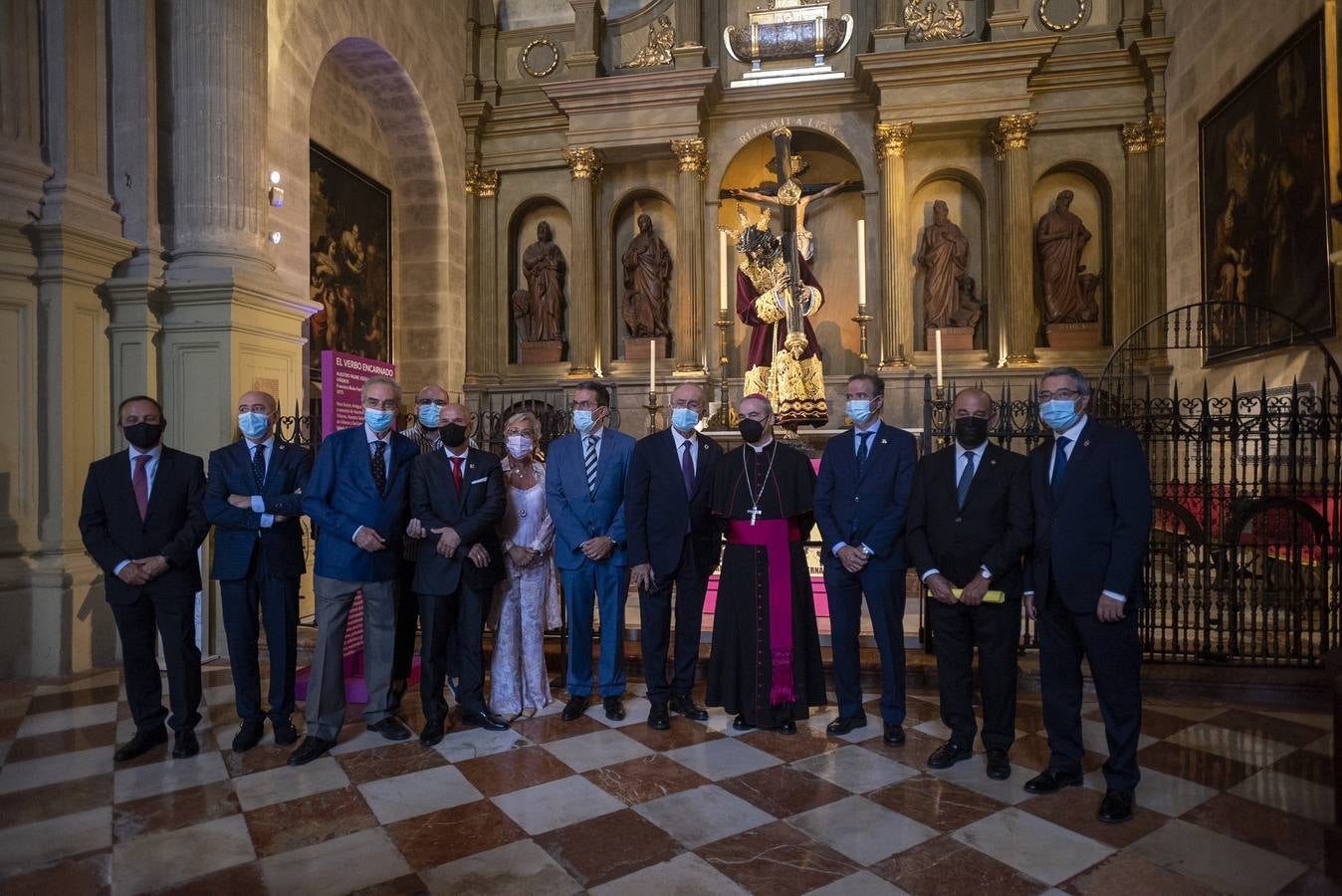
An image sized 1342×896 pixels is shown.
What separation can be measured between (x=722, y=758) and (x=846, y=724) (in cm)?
73

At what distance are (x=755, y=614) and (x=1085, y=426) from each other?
1.80 meters

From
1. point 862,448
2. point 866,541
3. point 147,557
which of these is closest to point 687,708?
point 866,541

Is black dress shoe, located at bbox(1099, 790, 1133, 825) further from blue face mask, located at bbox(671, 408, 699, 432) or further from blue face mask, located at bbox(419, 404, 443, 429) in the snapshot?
blue face mask, located at bbox(419, 404, 443, 429)

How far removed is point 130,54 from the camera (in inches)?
241

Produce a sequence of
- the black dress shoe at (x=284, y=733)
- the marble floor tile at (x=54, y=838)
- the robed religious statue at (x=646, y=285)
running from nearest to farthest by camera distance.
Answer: the marble floor tile at (x=54, y=838), the black dress shoe at (x=284, y=733), the robed religious statue at (x=646, y=285)

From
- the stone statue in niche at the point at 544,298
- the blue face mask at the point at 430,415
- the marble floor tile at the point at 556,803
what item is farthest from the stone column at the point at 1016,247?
the marble floor tile at the point at 556,803

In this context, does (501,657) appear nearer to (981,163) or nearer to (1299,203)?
(1299,203)

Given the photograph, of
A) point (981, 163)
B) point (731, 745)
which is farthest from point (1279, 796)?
point (981, 163)

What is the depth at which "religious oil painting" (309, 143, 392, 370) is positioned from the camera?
9.87m

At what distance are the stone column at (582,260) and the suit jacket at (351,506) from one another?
25.1 feet

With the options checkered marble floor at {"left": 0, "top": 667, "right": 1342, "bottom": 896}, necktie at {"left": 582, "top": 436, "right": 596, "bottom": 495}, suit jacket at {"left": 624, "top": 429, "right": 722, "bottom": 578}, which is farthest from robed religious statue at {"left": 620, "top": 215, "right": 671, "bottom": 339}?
checkered marble floor at {"left": 0, "top": 667, "right": 1342, "bottom": 896}

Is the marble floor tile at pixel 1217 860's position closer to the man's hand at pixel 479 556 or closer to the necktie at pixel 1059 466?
the necktie at pixel 1059 466

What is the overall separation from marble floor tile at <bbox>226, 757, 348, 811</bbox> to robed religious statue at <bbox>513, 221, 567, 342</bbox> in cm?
935

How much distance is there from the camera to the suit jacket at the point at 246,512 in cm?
402
